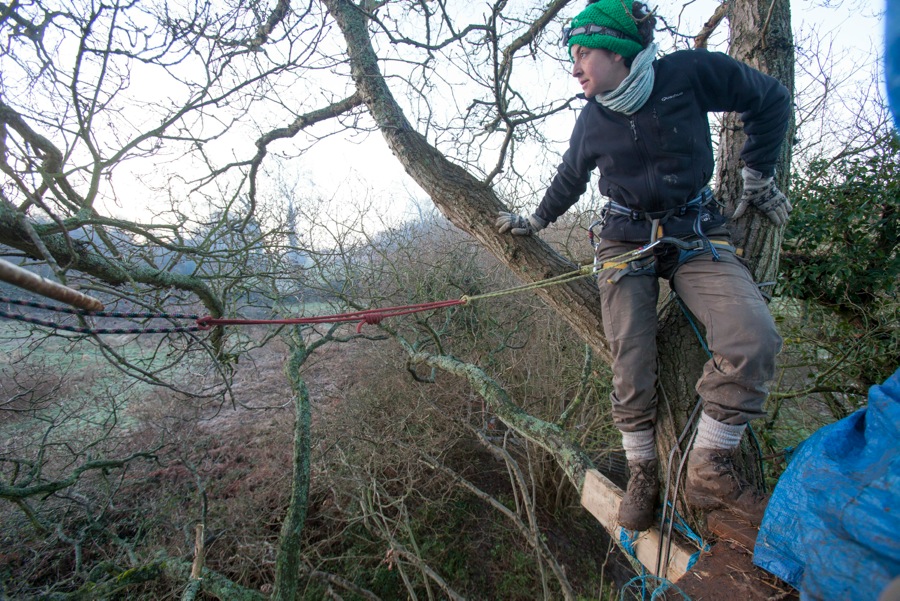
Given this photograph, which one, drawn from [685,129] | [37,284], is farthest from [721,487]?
[37,284]

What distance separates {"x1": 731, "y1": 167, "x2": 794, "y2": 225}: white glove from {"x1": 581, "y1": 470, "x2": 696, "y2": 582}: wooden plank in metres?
1.37

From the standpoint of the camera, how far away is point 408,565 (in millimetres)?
5711

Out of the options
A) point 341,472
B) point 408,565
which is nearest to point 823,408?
point 408,565

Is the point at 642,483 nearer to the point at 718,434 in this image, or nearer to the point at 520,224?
the point at 718,434

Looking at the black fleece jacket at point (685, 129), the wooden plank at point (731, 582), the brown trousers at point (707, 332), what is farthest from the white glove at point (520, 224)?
the wooden plank at point (731, 582)

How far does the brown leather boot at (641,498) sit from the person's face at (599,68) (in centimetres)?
156

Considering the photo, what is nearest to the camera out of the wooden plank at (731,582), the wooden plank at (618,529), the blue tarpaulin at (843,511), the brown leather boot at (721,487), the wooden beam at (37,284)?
the wooden beam at (37,284)

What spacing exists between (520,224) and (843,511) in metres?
1.66

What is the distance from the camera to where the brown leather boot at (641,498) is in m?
1.54

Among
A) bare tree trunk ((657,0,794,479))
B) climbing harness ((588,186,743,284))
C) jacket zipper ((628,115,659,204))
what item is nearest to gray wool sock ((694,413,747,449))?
bare tree trunk ((657,0,794,479))

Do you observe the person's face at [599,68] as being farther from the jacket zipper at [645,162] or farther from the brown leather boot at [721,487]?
the brown leather boot at [721,487]

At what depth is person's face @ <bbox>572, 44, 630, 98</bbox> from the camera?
160 cm

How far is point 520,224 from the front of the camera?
2166 mm

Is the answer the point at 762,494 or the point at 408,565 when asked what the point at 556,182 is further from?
the point at 408,565
